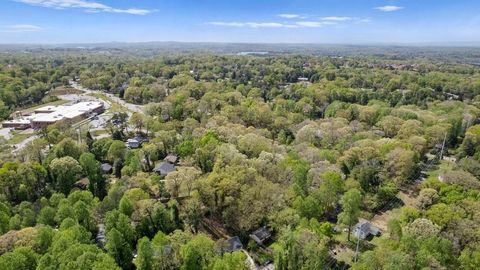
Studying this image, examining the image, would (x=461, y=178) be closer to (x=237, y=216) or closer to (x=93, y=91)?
(x=237, y=216)

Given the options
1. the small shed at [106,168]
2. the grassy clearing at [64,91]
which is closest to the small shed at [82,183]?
the small shed at [106,168]

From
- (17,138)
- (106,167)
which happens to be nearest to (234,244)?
(106,167)

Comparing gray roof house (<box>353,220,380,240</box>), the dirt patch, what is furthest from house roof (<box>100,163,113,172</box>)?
the dirt patch

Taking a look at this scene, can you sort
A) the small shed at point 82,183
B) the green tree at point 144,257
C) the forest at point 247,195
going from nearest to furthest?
the green tree at point 144,257, the forest at point 247,195, the small shed at point 82,183

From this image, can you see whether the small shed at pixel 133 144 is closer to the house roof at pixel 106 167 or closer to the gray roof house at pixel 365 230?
the house roof at pixel 106 167

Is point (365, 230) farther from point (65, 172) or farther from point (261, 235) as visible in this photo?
point (65, 172)

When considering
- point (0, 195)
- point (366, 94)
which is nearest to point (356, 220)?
point (0, 195)
